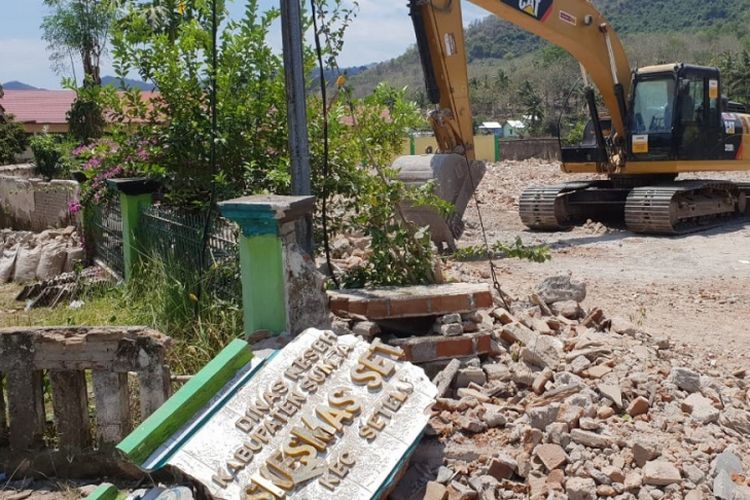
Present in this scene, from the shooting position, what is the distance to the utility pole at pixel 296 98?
194 inches

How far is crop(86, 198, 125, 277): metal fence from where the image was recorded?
27.5 feet

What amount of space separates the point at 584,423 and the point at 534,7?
30.0 feet

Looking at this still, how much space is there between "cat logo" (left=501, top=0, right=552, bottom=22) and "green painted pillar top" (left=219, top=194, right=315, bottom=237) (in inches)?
322

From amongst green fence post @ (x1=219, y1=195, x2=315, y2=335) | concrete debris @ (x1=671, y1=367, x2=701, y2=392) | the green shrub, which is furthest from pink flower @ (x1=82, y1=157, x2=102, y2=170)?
the green shrub

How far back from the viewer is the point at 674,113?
1276 centimetres

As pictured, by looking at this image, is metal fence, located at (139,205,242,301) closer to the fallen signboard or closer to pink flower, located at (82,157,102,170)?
pink flower, located at (82,157,102,170)

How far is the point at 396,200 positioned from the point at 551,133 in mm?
48191

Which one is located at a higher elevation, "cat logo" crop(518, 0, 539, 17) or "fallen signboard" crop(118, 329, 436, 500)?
"cat logo" crop(518, 0, 539, 17)

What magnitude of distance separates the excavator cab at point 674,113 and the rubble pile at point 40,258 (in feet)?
27.4

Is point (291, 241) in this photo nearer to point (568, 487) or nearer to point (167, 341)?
point (167, 341)

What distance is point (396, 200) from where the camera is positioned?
17.9 feet

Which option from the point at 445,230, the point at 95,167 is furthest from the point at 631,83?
the point at 95,167

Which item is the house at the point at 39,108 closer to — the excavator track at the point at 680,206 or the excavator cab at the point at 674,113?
the excavator cab at the point at 674,113

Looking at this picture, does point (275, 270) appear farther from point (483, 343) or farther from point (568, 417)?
point (568, 417)
